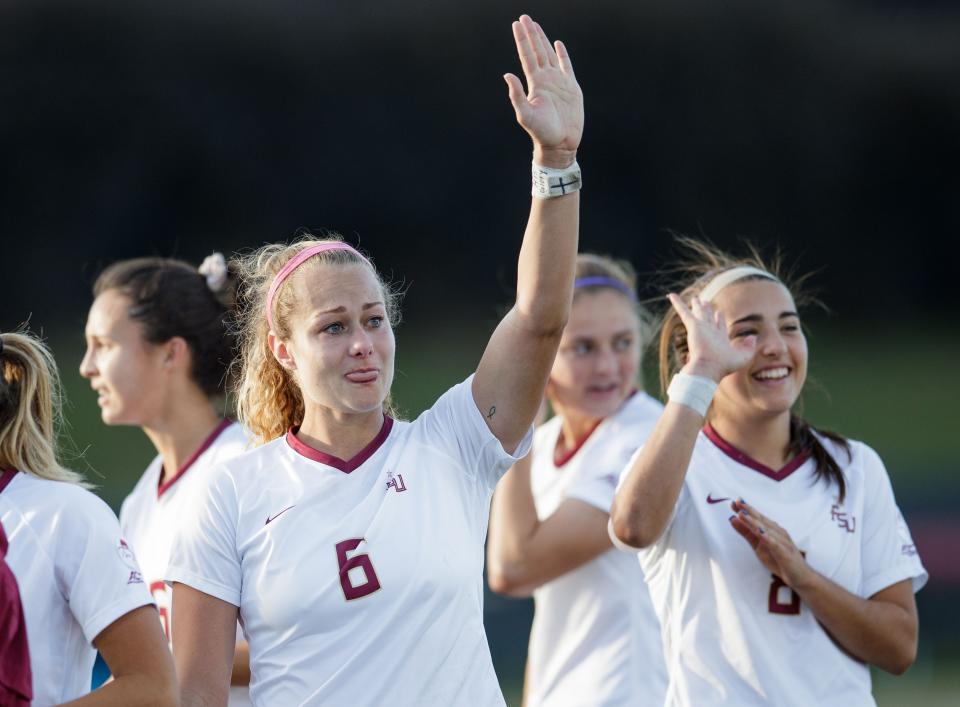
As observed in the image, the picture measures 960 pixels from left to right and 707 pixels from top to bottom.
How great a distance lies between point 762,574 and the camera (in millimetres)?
3125

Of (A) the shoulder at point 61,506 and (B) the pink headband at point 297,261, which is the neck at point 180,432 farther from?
(A) the shoulder at point 61,506

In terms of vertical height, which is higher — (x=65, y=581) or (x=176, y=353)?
(x=176, y=353)

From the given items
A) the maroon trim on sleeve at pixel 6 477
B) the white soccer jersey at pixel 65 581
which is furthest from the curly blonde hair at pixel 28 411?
the white soccer jersey at pixel 65 581

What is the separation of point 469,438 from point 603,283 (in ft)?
5.63

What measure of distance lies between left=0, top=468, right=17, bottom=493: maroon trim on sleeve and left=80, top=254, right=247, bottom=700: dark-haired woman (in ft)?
3.92

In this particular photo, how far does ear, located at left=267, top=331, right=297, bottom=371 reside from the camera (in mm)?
2887

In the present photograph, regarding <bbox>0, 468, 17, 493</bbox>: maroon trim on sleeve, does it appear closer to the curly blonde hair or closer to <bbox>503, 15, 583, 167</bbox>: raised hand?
the curly blonde hair

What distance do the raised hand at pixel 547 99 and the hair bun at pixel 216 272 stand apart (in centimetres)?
170

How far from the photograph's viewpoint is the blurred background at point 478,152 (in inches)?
625

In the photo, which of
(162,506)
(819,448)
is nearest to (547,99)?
(819,448)

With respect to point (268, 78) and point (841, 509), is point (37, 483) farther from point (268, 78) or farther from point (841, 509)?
point (268, 78)

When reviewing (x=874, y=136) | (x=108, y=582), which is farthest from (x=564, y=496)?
(x=874, y=136)

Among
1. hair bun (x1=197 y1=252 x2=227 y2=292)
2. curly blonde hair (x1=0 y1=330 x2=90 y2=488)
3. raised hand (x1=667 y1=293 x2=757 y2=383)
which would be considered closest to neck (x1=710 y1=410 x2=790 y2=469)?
raised hand (x1=667 y1=293 x2=757 y2=383)

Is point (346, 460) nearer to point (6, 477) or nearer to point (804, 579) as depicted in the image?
point (6, 477)
